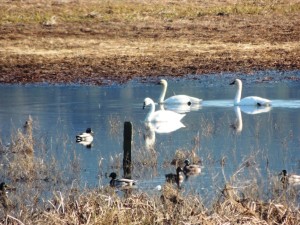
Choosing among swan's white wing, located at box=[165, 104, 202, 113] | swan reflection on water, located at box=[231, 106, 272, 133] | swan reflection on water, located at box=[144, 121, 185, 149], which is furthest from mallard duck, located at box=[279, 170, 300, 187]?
swan's white wing, located at box=[165, 104, 202, 113]

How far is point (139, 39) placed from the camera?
105 feet

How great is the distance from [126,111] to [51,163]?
6259mm

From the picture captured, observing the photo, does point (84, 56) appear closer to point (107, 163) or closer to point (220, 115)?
point (220, 115)

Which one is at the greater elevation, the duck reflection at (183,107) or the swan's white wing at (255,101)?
the swan's white wing at (255,101)

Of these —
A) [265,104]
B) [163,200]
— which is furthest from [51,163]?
[265,104]

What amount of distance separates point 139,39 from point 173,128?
534 inches

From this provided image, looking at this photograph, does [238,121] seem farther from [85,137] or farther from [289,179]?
[289,179]

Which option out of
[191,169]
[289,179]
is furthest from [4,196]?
[289,179]

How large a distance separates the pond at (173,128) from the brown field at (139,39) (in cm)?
157

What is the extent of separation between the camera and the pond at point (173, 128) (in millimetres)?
14383

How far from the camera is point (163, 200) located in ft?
34.7

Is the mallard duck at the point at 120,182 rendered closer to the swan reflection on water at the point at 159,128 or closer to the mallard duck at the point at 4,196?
the mallard duck at the point at 4,196

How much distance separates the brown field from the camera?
27.6 meters

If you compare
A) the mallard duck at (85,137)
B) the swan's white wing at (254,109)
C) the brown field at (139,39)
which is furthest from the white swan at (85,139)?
the brown field at (139,39)
